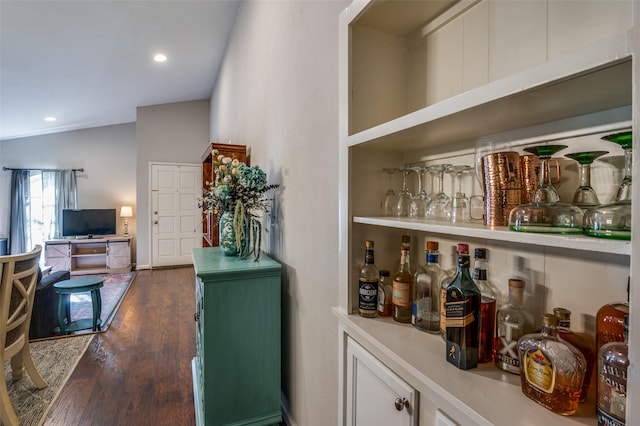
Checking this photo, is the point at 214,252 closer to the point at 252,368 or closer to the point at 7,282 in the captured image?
the point at 252,368

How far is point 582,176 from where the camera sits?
597 mm

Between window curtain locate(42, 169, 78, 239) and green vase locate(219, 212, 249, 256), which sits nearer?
green vase locate(219, 212, 249, 256)

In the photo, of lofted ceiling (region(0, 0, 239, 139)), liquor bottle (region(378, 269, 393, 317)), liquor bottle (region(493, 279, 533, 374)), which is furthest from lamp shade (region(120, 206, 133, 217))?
liquor bottle (region(493, 279, 533, 374))

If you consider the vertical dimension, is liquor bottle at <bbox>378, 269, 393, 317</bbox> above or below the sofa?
above

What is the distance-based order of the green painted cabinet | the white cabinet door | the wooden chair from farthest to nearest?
the wooden chair
the green painted cabinet
the white cabinet door

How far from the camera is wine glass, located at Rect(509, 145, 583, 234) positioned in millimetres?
541

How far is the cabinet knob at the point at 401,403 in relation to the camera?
764 mm

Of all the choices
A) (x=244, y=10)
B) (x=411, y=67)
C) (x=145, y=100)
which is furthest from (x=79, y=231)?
(x=411, y=67)

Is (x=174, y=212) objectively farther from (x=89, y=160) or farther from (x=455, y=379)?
(x=455, y=379)

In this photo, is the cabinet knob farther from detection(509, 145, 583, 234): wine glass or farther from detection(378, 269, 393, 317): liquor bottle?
detection(509, 145, 583, 234): wine glass

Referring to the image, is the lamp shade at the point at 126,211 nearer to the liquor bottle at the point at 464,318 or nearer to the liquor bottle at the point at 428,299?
the liquor bottle at the point at 428,299

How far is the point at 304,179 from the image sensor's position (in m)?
1.64

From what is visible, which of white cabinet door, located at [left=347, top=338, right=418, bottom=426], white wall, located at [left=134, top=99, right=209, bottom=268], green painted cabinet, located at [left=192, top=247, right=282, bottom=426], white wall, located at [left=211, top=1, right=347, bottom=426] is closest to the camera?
white cabinet door, located at [left=347, top=338, right=418, bottom=426]

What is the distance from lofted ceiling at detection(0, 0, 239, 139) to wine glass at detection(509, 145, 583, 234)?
3.73m
